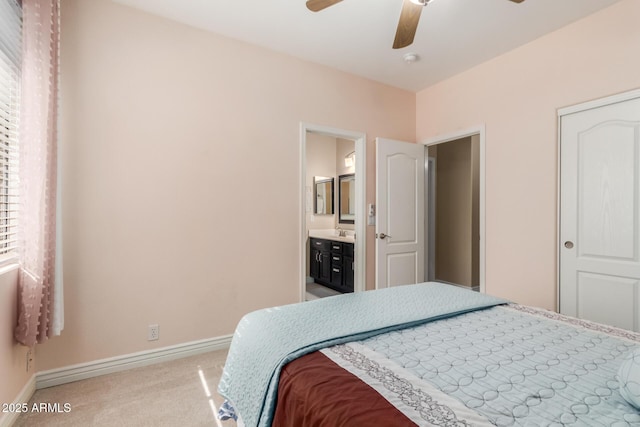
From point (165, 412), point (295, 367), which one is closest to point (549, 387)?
point (295, 367)

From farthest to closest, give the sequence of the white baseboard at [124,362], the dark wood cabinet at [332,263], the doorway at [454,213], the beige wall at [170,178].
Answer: the doorway at [454,213], the dark wood cabinet at [332,263], the beige wall at [170,178], the white baseboard at [124,362]

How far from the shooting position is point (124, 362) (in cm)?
233

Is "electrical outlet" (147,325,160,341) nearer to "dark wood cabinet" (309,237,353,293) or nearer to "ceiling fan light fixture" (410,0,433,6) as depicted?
"dark wood cabinet" (309,237,353,293)

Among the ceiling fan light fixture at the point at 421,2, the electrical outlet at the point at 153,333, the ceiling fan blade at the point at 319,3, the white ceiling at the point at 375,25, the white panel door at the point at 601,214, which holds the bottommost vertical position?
the electrical outlet at the point at 153,333

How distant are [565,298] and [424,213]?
1.59 m

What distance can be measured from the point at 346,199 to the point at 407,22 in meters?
3.31

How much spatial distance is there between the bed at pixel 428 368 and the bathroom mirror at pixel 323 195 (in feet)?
11.9

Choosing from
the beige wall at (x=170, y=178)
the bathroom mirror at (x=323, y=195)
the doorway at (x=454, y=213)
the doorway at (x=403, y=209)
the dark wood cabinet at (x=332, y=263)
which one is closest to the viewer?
the beige wall at (x=170, y=178)

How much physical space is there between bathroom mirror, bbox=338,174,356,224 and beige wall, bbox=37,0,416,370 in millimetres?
1890

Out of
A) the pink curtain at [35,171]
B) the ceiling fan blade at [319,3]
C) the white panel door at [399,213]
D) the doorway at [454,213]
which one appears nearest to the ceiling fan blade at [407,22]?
the ceiling fan blade at [319,3]

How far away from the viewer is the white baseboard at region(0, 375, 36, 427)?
162 cm

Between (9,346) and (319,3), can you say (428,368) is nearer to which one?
(319,3)

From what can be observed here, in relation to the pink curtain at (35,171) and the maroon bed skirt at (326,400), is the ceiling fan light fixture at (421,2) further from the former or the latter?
the pink curtain at (35,171)

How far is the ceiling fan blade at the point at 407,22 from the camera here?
1.75 metres
